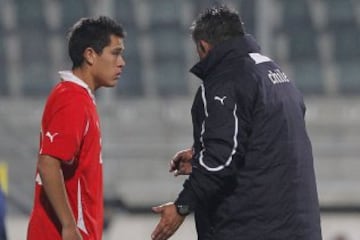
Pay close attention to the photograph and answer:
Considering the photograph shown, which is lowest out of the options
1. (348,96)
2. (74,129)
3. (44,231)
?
(348,96)

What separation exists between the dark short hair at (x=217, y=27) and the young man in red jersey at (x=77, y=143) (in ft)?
1.37

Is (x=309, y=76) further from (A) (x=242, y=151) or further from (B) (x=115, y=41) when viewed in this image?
(A) (x=242, y=151)

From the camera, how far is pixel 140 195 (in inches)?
922

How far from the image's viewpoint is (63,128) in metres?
6.16

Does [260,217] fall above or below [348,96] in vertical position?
above

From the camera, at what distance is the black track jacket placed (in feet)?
19.8

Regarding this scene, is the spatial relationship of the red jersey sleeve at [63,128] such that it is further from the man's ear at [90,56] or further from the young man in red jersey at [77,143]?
the man's ear at [90,56]

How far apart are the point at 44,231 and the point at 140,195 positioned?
17.1m

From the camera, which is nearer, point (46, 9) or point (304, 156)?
point (304, 156)

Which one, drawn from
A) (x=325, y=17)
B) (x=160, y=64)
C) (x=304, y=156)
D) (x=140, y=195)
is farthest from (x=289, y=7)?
(x=304, y=156)

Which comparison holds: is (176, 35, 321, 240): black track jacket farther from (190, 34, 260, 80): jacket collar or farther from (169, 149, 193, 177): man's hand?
(169, 149, 193, 177): man's hand

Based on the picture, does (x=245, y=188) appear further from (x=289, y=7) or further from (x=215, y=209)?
(x=289, y=7)

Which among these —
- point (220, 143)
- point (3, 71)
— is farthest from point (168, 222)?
point (3, 71)

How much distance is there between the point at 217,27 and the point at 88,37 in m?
0.58
